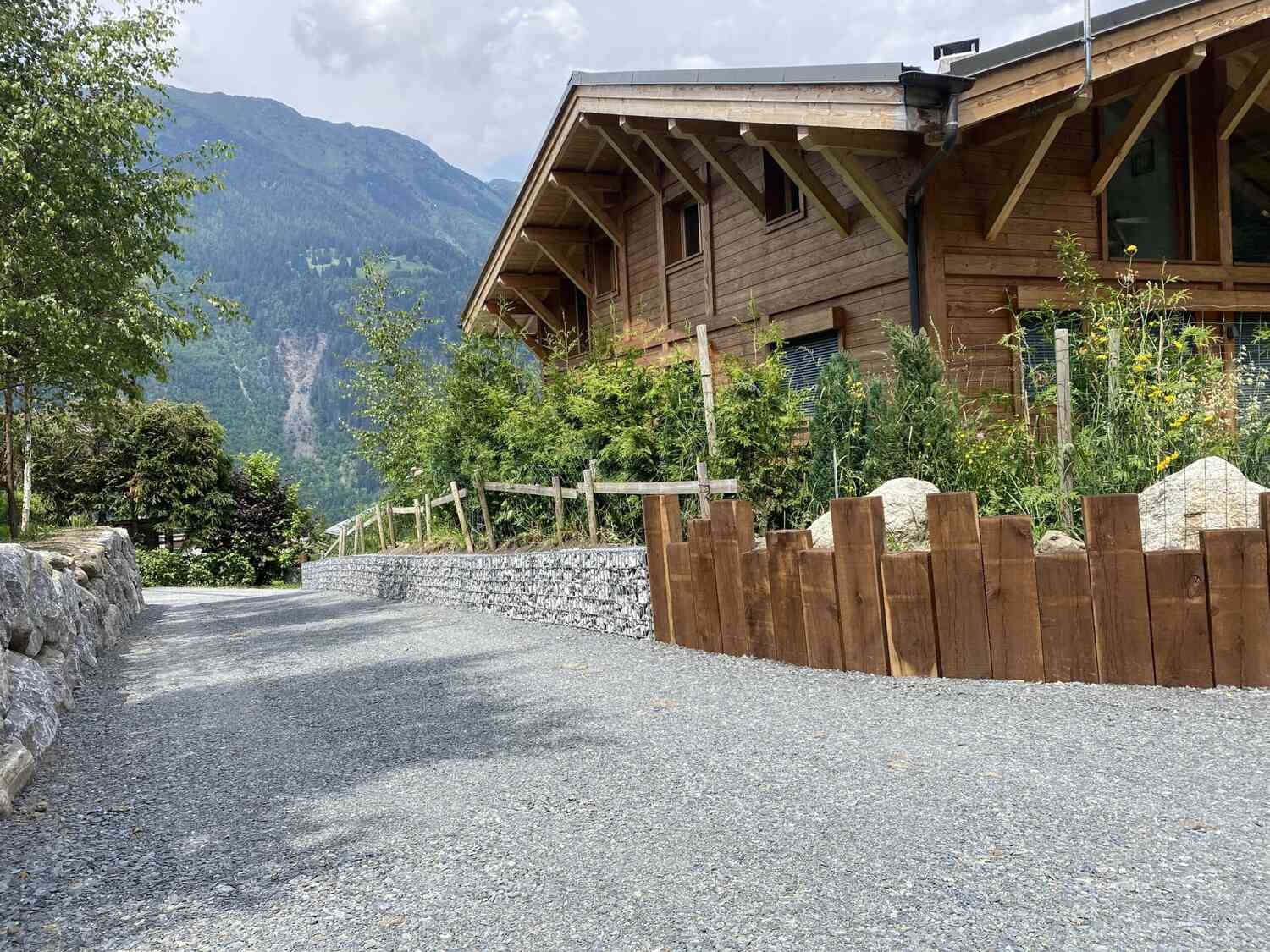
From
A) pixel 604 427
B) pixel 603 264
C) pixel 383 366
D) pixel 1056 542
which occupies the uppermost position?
pixel 603 264

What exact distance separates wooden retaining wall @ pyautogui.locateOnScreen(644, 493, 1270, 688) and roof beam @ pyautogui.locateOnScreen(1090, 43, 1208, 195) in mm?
5638

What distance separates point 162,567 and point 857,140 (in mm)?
27251

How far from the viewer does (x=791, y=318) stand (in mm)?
11695

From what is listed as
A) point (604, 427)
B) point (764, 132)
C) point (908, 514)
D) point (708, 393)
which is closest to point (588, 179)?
point (764, 132)

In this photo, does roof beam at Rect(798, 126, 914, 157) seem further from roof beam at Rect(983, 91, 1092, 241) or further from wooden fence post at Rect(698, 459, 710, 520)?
wooden fence post at Rect(698, 459, 710, 520)

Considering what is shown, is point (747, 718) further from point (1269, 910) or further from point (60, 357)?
point (60, 357)

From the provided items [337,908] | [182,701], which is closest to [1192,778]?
[337,908]

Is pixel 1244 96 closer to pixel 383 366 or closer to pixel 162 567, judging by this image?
pixel 383 366

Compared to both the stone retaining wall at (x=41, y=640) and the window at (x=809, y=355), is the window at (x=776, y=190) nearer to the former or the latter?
the window at (x=809, y=355)

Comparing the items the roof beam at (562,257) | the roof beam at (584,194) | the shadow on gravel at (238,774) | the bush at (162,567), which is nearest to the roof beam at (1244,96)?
the roof beam at (584,194)

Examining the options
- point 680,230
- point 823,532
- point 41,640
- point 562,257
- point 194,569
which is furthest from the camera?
point 194,569

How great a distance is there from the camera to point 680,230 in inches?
591

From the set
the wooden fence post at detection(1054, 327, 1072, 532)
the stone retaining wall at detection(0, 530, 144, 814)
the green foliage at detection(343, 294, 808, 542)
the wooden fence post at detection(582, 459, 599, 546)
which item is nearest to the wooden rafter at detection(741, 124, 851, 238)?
the green foliage at detection(343, 294, 808, 542)

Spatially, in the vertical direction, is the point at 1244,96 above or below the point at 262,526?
above
